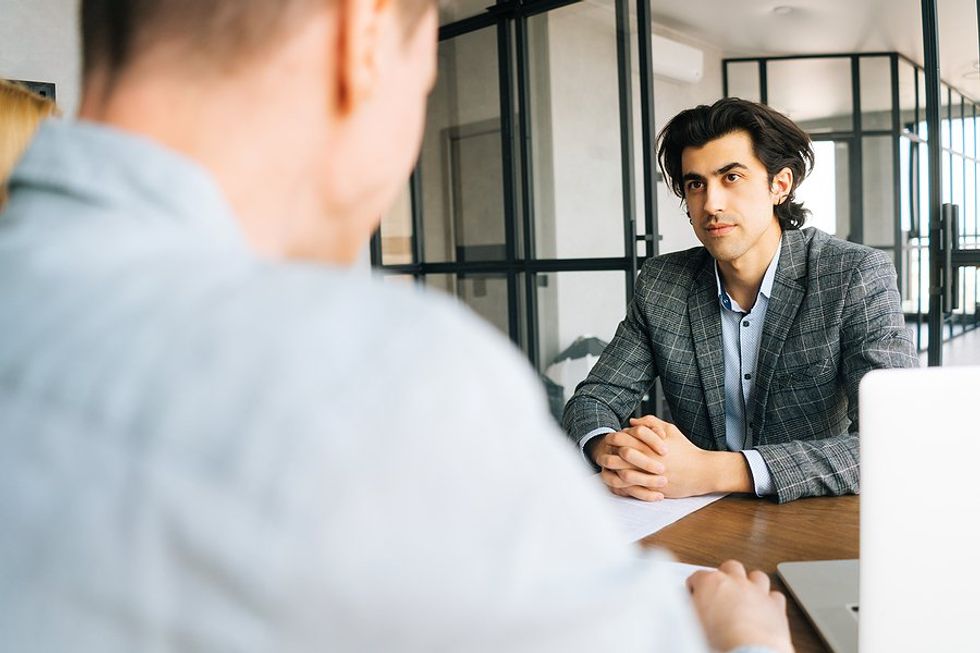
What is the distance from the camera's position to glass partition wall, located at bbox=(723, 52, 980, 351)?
3.07 m

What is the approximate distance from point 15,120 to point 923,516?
1.36 metres

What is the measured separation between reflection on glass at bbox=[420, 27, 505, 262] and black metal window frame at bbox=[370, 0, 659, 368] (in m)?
0.07

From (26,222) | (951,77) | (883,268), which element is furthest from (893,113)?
(26,222)

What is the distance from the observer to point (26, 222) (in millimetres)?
403

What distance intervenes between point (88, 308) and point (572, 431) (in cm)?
163

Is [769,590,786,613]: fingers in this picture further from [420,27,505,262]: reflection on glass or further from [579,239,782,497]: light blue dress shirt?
[420,27,505,262]: reflection on glass

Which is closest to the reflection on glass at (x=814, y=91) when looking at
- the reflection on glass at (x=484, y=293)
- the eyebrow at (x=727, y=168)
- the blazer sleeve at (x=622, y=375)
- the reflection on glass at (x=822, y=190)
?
the reflection on glass at (x=822, y=190)

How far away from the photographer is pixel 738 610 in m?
0.78

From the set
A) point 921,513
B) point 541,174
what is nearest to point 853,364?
point 921,513

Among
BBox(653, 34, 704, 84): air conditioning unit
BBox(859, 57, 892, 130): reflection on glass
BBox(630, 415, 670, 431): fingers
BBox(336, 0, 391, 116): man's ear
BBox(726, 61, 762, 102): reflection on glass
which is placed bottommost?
BBox(630, 415, 670, 431): fingers

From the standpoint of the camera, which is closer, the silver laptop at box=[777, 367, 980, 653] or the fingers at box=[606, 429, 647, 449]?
the silver laptop at box=[777, 367, 980, 653]

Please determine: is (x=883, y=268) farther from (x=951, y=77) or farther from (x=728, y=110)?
(x=951, y=77)

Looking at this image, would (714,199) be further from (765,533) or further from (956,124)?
(956,124)

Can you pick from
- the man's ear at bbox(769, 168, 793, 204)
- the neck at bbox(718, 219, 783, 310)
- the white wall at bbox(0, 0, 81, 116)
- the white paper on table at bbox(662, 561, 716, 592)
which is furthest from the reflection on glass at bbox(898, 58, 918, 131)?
the white wall at bbox(0, 0, 81, 116)
